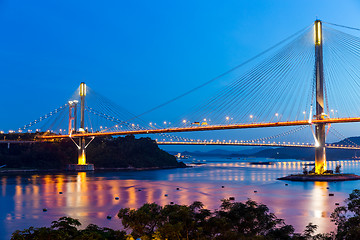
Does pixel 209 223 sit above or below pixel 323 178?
above

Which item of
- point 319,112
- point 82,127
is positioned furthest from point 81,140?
point 319,112

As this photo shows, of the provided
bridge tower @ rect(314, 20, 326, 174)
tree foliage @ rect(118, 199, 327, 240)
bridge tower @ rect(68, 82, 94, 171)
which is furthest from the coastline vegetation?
bridge tower @ rect(68, 82, 94, 171)

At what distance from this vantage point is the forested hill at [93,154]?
77.7 metres

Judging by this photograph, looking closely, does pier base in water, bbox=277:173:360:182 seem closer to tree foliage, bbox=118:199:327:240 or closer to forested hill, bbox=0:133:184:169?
tree foliage, bbox=118:199:327:240

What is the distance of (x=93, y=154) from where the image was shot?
281ft

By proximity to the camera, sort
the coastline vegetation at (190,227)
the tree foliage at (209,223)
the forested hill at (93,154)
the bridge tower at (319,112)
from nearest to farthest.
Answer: the coastline vegetation at (190,227) → the tree foliage at (209,223) → the bridge tower at (319,112) → the forested hill at (93,154)

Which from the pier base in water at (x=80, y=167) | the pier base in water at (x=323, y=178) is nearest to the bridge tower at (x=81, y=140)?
the pier base in water at (x=80, y=167)

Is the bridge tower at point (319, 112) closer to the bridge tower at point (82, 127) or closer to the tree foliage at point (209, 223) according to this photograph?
the tree foliage at point (209, 223)

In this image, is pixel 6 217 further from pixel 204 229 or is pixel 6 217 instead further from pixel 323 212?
pixel 323 212

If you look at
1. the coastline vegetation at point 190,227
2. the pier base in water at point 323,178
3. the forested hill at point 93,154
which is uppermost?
the forested hill at point 93,154

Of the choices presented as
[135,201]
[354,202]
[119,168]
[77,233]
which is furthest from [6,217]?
[119,168]

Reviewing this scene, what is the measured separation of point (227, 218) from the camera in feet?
37.9

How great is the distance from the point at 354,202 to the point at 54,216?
16.3m

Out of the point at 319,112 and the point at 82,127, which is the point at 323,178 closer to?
the point at 319,112
